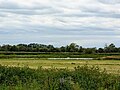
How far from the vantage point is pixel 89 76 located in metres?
15.1

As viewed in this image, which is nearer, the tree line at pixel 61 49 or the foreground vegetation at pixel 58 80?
the foreground vegetation at pixel 58 80

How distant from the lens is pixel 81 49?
90.7 m

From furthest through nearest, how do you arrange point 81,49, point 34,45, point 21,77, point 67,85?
point 34,45
point 81,49
point 21,77
point 67,85

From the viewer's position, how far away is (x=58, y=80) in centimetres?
1344

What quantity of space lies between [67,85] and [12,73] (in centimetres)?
515

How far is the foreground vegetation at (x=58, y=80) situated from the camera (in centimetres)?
1278

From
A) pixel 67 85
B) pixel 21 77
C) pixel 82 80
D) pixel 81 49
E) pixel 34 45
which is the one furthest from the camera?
pixel 34 45

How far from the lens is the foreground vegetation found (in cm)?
1278

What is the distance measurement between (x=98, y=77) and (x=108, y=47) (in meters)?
79.2

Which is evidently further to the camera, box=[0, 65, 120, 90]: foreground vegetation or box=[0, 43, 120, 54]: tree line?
box=[0, 43, 120, 54]: tree line

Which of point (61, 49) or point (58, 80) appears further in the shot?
point (61, 49)

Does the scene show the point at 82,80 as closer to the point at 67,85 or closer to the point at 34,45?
the point at 67,85

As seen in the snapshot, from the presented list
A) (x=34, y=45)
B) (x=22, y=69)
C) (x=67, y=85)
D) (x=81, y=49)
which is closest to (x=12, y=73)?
(x=22, y=69)

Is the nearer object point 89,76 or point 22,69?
point 89,76
